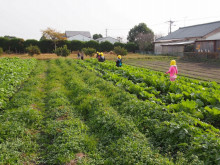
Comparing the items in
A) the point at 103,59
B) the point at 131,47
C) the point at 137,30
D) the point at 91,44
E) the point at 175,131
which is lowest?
the point at 175,131

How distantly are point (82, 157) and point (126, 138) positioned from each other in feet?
3.78

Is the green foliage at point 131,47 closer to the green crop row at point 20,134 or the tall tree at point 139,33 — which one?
the tall tree at point 139,33

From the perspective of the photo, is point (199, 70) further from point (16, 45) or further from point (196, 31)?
point (16, 45)

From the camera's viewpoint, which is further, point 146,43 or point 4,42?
point 146,43

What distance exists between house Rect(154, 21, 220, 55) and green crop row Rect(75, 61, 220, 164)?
29956 millimetres

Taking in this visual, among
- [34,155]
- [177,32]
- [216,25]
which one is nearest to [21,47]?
[177,32]

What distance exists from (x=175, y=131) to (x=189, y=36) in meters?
38.5

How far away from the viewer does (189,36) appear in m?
39.2

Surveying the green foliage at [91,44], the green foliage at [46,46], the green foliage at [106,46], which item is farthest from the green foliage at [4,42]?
the green foliage at [106,46]

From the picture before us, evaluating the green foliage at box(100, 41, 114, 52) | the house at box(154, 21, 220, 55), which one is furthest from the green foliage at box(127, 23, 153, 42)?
the green foliage at box(100, 41, 114, 52)

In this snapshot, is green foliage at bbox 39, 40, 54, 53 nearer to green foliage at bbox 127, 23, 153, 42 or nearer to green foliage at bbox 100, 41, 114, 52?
green foliage at bbox 100, 41, 114, 52

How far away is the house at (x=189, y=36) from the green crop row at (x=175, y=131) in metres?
30.0

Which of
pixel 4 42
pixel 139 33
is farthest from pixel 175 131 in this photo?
pixel 139 33

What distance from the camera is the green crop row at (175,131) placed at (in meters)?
4.10
